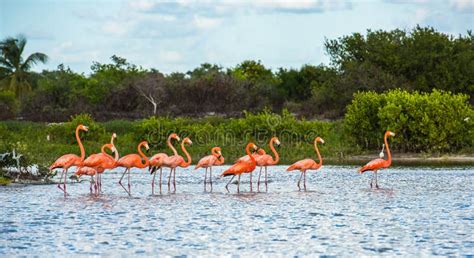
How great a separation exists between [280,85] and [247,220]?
5094 cm

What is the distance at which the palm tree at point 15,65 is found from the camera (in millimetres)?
72312

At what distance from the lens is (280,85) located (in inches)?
2645

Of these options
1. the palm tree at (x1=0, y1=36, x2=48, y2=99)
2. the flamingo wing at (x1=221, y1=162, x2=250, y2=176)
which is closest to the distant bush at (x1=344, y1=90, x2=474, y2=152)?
the flamingo wing at (x1=221, y1=162, x2=250, y2=176)

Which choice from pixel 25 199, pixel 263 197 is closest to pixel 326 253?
pixel 263 197

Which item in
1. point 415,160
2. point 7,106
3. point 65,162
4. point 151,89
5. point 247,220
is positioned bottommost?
point 247,220

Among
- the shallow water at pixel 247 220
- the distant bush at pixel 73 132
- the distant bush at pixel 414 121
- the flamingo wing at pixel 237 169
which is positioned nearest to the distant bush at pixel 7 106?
the distant bush at pixel 73 132

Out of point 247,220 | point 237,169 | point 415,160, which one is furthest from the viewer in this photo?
point 415,160

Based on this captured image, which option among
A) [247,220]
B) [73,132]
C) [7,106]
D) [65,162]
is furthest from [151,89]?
[247,220]

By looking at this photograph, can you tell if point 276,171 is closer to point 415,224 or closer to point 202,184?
point 202,184

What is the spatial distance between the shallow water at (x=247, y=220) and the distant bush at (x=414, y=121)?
10.5 metres

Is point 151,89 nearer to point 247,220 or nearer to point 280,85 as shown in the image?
point 280,85

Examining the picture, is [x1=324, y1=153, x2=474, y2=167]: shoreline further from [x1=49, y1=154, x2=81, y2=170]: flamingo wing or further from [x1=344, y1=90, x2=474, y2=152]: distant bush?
[x1=49, y1=154, x2=81, y2=170]: flamingo wing

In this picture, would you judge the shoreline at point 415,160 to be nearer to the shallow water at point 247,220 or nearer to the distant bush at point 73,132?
the shallow water at point 247,220

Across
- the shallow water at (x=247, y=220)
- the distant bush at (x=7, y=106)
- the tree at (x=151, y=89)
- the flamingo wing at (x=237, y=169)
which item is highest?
the tree at (x=151, y=89)
